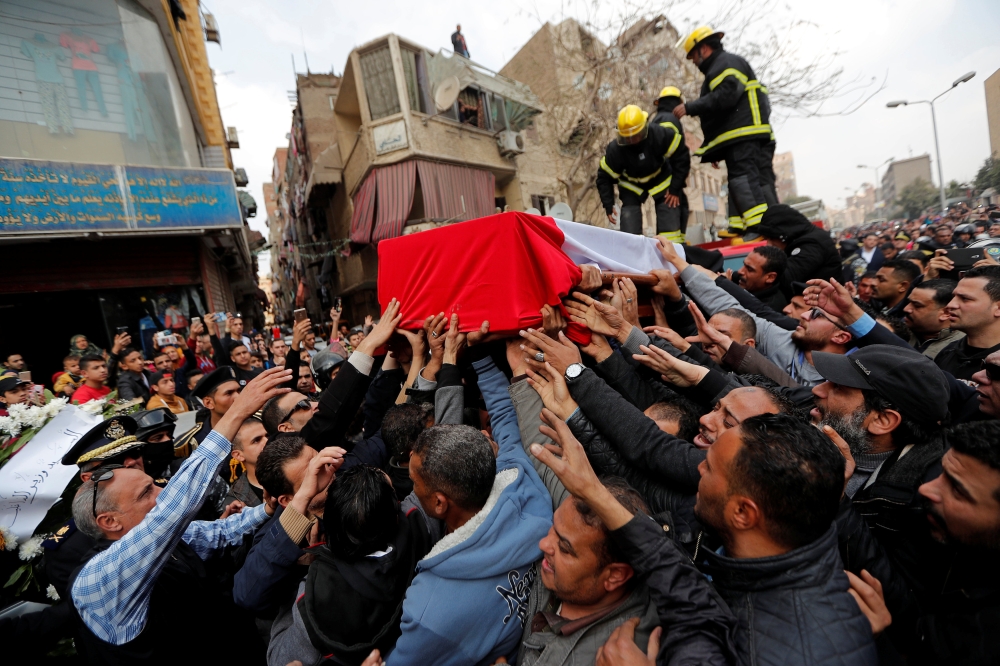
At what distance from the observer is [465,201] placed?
13492mm

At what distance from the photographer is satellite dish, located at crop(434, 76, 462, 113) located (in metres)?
11.7

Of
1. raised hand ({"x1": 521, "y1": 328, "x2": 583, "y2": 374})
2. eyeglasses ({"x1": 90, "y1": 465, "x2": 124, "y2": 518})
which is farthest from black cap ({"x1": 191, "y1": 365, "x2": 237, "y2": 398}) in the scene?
raised hand ({"x1": 521, "y1": 328, "x2": 583, "y2": 374})

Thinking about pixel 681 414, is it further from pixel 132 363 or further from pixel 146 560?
pixel 132 363

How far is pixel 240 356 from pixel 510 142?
11.2 meters

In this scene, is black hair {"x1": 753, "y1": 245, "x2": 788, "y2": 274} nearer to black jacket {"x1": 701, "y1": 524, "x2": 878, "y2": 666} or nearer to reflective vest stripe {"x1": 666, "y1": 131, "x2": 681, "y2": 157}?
reflective vest stripe {"x1": 666, "y1": 131, "x2": 681, "y2": 157}

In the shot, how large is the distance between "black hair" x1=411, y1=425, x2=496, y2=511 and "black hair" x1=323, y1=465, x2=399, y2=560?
171mm

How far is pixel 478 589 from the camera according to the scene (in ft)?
5.01

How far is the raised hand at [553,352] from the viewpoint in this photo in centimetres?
205

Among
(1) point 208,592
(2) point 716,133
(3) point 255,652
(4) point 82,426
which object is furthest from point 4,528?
(2) point 716,133

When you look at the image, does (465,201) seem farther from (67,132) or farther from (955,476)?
(955,476)

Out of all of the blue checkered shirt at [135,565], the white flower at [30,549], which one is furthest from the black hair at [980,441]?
the white flower at [30,549]

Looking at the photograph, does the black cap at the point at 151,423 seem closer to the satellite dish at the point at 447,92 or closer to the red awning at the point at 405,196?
the red awning at the point at 405,196

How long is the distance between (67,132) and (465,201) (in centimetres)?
854

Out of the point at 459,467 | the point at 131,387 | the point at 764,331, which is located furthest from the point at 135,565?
the point at 131,387
